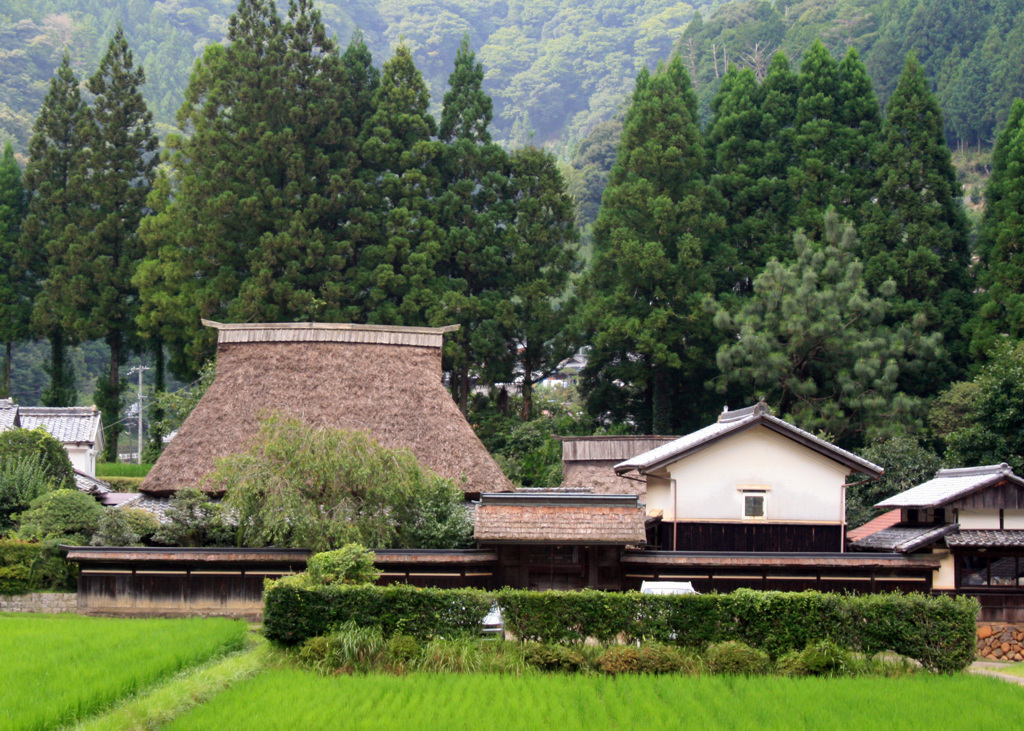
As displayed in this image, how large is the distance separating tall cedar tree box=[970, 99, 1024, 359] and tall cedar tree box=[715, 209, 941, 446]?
6.01ft

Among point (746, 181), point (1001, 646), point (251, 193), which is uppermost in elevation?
point (746, 181)

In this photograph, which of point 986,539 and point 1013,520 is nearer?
Answer: point 986,539

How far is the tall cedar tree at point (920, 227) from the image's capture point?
124 feet

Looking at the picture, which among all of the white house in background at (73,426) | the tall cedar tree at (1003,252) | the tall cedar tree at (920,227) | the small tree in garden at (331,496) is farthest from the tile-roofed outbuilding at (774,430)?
the white house in background at (73,426)

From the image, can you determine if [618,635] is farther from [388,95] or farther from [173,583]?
[388,95]

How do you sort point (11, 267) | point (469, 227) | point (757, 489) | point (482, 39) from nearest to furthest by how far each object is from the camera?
point (757, 489), point (469, 227), point (11, 267), point (482, 39)

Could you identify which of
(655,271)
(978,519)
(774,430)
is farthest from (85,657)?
(655,271)

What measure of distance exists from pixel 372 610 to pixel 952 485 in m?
12.8

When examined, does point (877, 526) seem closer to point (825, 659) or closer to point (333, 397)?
point (825, 659)

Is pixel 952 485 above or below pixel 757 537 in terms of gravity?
above

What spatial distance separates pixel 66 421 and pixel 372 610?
25795 millimetres

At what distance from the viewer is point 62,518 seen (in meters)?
23.0

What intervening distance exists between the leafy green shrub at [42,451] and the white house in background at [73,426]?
10005 millimetres

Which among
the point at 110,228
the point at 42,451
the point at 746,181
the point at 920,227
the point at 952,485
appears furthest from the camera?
the point at 110,228
